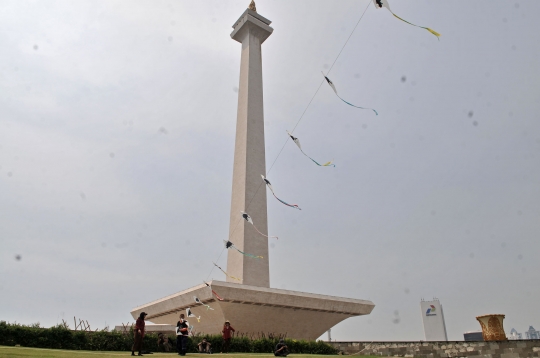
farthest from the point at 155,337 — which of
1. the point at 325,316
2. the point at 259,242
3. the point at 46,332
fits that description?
the point at 325,316

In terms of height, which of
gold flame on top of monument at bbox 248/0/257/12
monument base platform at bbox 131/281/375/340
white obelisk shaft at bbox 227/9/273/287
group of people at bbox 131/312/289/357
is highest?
gold flame on top of monument at bbox 248/0/257/12

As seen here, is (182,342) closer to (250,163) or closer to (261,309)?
(261,309)

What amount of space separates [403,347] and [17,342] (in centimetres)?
1547

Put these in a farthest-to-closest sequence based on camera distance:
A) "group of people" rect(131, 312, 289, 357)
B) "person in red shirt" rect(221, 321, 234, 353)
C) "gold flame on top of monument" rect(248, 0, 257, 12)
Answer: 1. "gold flame on top of monument" rect(248, 0, 257, 12)
2. "person in red shirt" rect(221, 321, 234, 353)
3. "group of people" rect(131, 312, 289, 357)

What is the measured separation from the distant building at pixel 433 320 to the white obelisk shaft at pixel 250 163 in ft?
221

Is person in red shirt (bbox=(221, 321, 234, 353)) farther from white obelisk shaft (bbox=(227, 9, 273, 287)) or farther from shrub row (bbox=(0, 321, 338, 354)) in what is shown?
white obelisk shaft (bbox=(227, 9, 273, 287))

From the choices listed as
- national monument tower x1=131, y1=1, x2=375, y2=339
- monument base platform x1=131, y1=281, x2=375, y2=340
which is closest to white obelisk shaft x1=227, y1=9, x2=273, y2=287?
national monument tower x1=131, y1=1, x2=375, y2=339

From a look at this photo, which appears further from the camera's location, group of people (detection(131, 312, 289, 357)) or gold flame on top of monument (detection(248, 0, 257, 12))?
gold flame on top of monument (detection(248, 0, 257, 12))

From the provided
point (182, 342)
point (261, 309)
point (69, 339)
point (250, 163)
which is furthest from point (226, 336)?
point (250, 163)

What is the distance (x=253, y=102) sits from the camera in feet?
82.6

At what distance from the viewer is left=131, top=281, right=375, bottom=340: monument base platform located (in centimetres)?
1806

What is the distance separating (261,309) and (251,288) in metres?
1.54

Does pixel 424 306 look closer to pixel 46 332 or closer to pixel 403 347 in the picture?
pixel 403 347

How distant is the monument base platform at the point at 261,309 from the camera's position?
59.3ft
